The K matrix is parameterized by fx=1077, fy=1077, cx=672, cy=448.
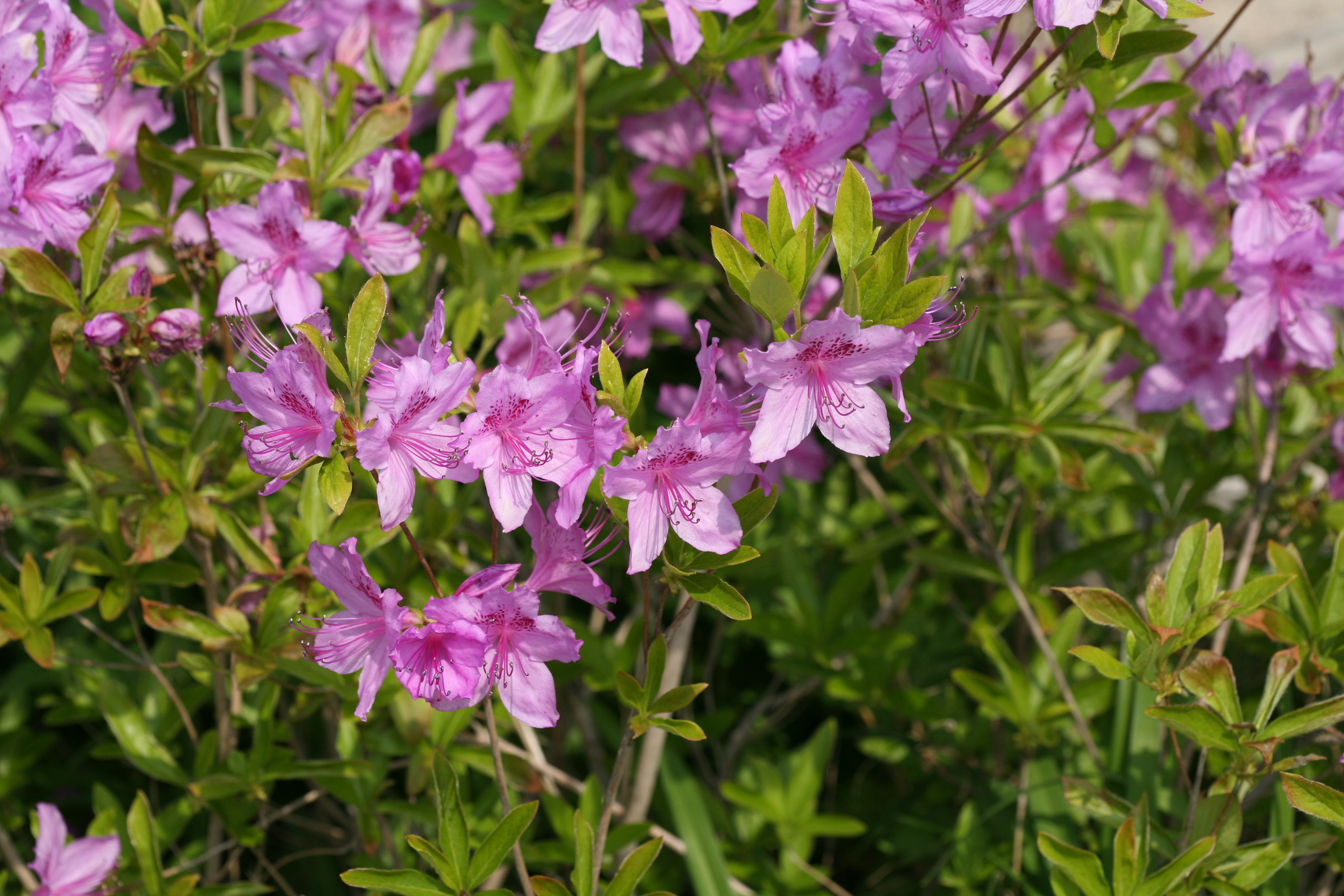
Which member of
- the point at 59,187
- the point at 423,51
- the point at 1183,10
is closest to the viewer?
the point at 1183,10

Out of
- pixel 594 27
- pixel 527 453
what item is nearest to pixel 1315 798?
pixel 527 453

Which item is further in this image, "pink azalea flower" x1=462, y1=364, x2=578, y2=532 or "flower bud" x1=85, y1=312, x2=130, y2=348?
"flower bud" x1=85, y1=312, x2=130, y2=348

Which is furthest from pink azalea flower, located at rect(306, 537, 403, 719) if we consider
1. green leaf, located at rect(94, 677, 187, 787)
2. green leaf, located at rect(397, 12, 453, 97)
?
green leaf, located at rect(397, 12, 453, 97)

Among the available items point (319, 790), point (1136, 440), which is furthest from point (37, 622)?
point (1136, 440)

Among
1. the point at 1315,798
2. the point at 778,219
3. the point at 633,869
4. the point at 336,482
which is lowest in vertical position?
the point at 633,869

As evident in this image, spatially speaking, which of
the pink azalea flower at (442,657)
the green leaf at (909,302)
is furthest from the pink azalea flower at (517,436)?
the green leaf at (909,302)

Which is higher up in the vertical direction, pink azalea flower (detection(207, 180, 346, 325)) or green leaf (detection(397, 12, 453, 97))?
green leaf (detection(397, 12, 453, 97))

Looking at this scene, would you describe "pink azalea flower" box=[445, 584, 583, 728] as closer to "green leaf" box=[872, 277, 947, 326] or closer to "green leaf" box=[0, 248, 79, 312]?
"green leaf" box=[872, 277, 947, 326]

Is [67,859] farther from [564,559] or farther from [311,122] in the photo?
[311,122]

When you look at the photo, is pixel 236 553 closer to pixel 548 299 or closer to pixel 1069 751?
pixel 548 299
